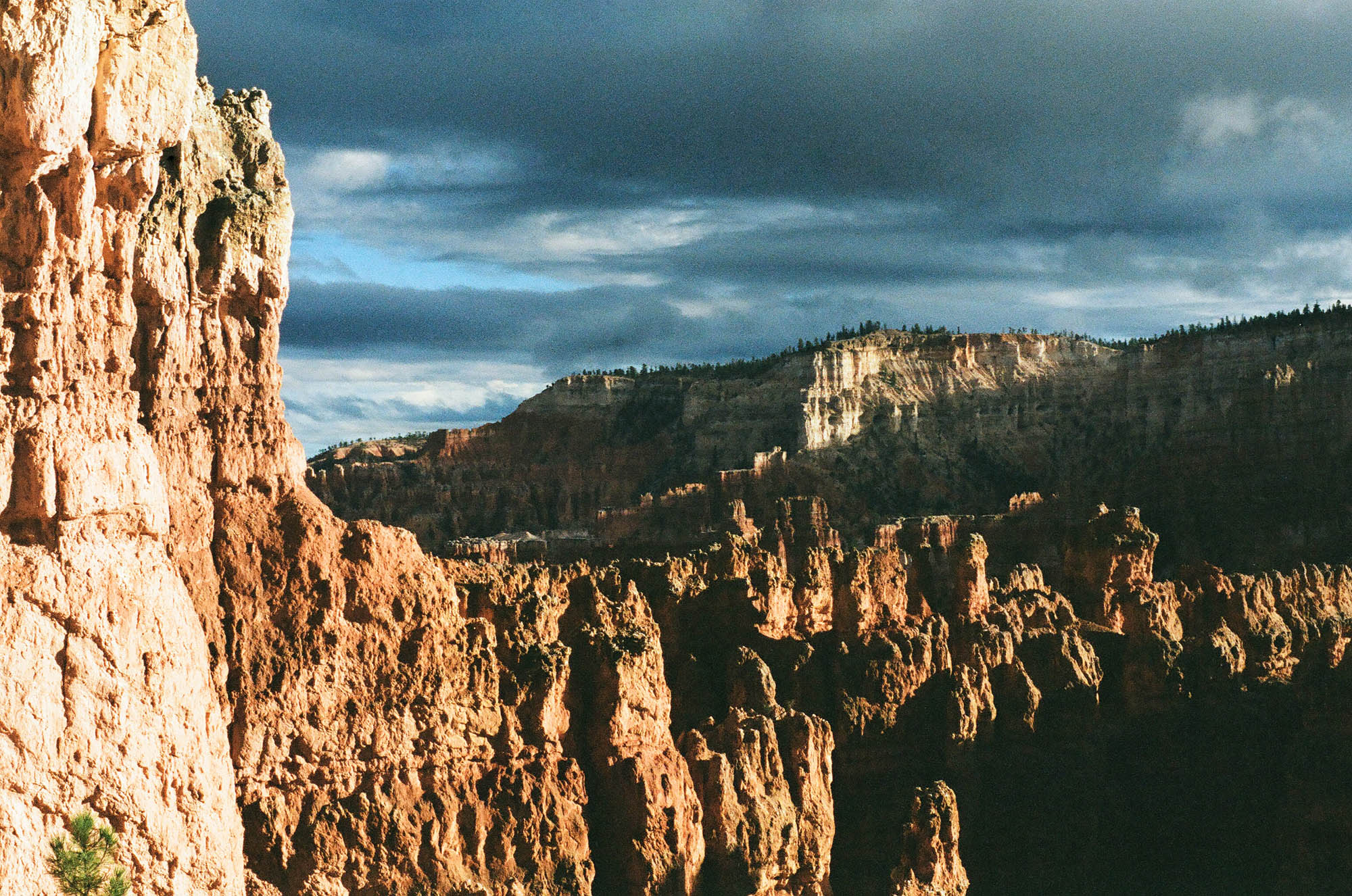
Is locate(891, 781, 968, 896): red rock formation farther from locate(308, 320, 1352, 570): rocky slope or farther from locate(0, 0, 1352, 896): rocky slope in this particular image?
locate(308, 320, 1352, 570): rocky slope

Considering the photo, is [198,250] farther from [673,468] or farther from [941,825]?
[673,468]

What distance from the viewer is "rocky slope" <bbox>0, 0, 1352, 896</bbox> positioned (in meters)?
21.0

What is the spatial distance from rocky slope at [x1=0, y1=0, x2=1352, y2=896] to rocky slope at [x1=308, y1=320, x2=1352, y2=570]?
49.7 meters

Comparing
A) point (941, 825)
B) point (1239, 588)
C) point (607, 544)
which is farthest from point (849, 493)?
point (941, 825)

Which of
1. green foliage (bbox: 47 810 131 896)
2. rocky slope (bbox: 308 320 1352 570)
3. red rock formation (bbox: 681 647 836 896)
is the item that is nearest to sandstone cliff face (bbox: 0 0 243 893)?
green foliage (bbox: 47 810 131 896)

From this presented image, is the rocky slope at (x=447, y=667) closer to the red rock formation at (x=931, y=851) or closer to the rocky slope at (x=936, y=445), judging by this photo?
the red rock formation at (x=931, y=851)

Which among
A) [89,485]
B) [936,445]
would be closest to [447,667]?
[89,485]

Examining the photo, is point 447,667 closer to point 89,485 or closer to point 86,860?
point 89,485

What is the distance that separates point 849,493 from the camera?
14100cm

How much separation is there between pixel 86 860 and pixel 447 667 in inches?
420

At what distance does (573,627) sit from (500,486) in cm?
10475

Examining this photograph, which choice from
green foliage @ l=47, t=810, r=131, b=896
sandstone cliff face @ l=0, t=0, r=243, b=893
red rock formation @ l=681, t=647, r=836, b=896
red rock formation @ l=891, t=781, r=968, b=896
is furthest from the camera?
red rock formation @ l=891, t=781, r=968, b=896

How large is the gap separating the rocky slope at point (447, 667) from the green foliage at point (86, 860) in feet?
1.06

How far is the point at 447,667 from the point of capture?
30406mm
